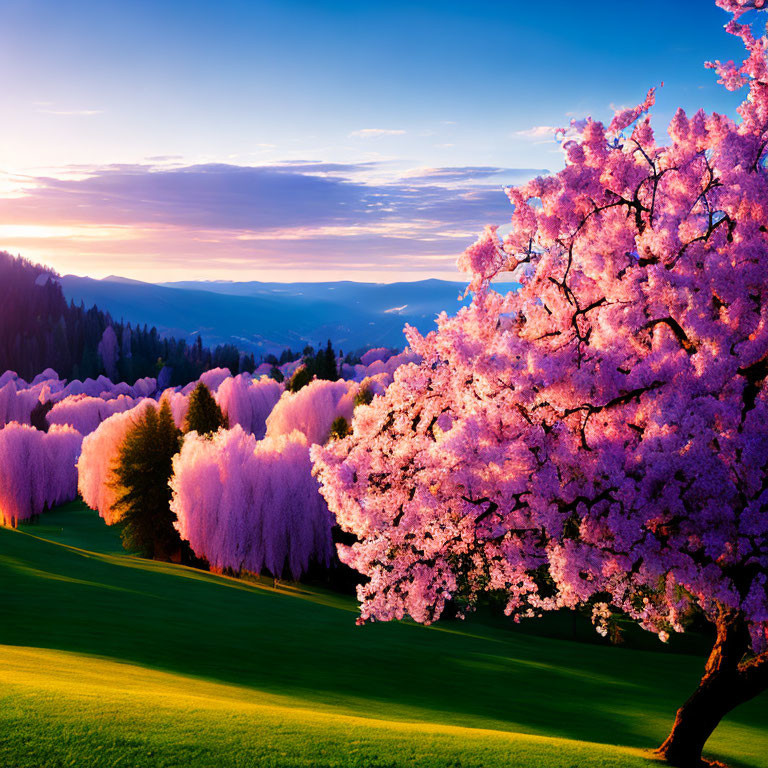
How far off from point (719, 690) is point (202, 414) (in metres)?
65.6

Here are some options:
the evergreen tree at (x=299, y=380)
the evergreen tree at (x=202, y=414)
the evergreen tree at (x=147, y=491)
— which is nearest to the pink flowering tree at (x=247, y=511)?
the evergreen tree at (x=147, y=491)

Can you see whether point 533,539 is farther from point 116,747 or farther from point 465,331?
point 116,747

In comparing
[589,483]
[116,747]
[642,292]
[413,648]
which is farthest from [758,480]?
[413,648]

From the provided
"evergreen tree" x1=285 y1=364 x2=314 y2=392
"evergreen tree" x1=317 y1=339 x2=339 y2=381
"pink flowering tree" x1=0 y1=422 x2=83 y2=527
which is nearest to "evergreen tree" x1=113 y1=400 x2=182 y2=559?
"pink flowering tree" x1=0 y1=422 x2=83 y2=527

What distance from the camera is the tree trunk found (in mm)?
17703

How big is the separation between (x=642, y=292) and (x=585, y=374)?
7.37ft

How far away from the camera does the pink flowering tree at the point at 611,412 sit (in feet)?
46.7

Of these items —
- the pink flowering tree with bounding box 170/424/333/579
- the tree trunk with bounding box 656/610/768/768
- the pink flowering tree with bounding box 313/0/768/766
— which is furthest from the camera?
the pink flowering tree with bounding box 170/424/333/579

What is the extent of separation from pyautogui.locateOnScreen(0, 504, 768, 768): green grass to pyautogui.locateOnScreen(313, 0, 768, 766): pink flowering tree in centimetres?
348

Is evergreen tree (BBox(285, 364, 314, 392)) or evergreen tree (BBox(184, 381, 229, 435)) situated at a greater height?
evergreen tree (BBox(285, 364, 314, 392))

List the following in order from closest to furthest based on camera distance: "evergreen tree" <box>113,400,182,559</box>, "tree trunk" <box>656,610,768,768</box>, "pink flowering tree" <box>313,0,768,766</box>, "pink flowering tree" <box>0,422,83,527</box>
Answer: "pink flowering tree" <box>313,0,768,766</box>
"tree trunk" <box>656,610,768,768</box>
"evergreen tree" <box>113,400,182,559</box>
"pink flowering tree" <box>0,422,83,527</box>

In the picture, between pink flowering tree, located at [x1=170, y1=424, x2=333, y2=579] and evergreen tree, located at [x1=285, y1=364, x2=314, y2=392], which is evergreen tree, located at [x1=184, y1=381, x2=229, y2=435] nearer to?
pink flowering tree, located at [x1=170, y1=424, x2=333, y2=579]

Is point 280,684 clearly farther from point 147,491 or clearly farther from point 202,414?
point 202,414

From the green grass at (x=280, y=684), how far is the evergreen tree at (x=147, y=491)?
9.70 meters
